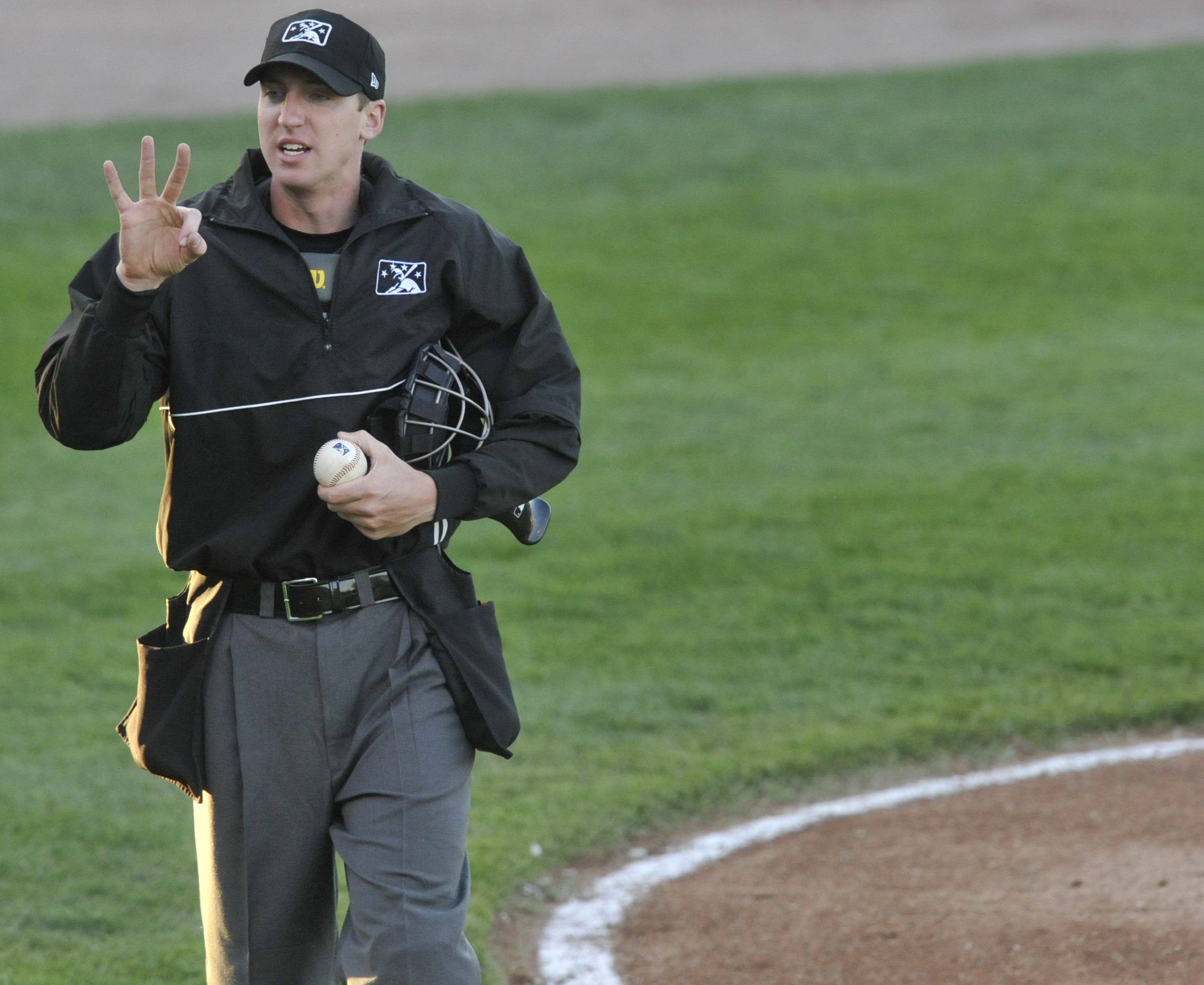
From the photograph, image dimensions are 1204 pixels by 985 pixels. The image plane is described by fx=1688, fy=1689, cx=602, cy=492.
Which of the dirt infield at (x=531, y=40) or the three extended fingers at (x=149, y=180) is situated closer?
the three extended fingers at (x=149, y=180)

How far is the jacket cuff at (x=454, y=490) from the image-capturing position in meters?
3.57

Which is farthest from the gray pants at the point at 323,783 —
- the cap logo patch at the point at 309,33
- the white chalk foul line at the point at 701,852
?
the white chalk foul line at the point at 701,852

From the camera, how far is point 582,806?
19.9 feet

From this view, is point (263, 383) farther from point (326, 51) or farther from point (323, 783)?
point (323, 783)

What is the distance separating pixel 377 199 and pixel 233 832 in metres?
1.41

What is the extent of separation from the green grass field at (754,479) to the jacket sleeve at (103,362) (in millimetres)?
2031

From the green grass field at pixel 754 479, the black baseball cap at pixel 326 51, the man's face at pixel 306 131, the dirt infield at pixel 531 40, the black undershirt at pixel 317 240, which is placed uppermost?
the dirt infield at pixel 531 40

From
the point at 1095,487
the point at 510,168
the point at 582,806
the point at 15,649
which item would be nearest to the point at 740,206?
the point at 510,168

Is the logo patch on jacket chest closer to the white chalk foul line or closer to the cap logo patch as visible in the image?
the cap logo patch

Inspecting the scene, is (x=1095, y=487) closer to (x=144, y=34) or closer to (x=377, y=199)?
(x=377, y=199)

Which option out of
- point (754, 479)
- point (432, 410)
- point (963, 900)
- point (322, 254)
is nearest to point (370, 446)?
point (432, 410)

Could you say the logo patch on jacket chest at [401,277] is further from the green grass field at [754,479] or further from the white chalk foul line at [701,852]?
the green grass field at [754,479]

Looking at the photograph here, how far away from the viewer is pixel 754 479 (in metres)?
10.5

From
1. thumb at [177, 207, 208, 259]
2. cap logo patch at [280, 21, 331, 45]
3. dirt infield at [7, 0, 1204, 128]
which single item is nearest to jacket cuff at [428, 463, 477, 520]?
thumb at [177, 207, 208, 259]
